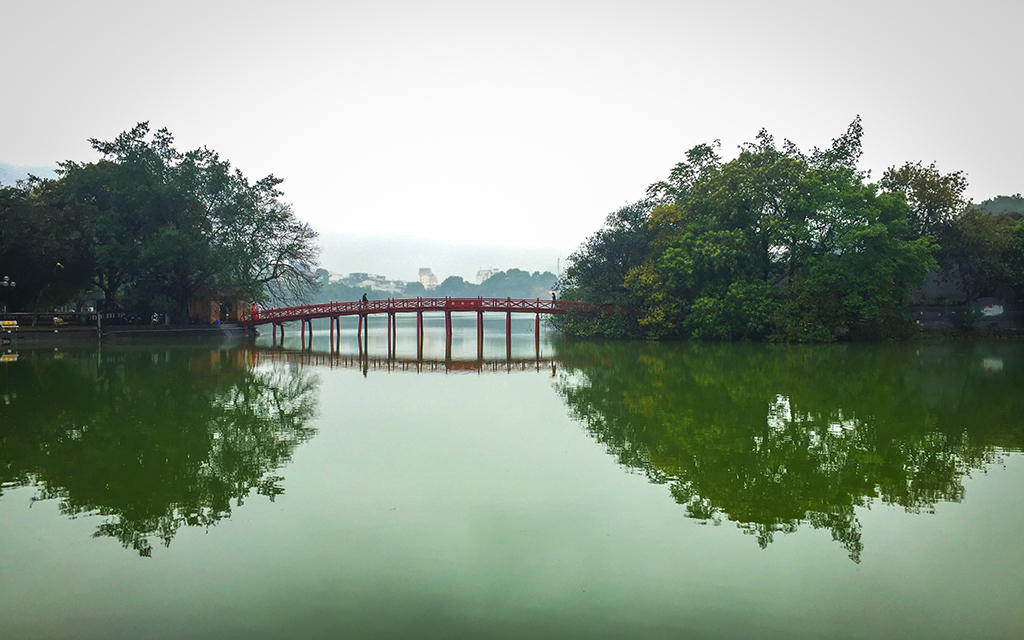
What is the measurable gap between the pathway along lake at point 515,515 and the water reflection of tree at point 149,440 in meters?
0.06

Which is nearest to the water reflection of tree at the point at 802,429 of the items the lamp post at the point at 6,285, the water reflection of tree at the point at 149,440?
the water reflection of tree at the point at 149,440

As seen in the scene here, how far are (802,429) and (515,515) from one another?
6.57 meters

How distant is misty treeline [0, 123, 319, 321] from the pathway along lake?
70.6 ft

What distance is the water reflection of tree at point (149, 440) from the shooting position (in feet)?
25.6

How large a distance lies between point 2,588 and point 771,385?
15.7m

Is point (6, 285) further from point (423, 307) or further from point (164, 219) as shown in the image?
point (423, 307)

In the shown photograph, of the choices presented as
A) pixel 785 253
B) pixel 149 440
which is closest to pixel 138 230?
pixel 149 440

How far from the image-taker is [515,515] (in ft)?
24.3

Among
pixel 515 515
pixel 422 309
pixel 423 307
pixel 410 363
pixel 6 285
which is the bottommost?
pixel 515 515

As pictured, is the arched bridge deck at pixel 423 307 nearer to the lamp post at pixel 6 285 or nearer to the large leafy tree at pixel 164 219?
the large leafy tree at pixel 164 219

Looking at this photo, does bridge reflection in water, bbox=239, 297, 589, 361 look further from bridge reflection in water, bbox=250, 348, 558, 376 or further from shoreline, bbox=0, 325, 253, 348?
bridge reflection in water, bbox=250, 348, 558, 376

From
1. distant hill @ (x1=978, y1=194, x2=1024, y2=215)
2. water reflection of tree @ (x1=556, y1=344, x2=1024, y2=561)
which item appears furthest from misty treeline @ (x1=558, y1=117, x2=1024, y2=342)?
distant hill @ (x1=978, y1=194, x2=1024, y2=215)

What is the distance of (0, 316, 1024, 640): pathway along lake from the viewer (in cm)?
516

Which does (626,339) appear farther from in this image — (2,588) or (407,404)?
(2,588)
